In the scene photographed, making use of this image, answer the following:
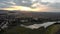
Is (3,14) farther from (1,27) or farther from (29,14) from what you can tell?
(29,14)

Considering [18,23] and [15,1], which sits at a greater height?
[15,1]

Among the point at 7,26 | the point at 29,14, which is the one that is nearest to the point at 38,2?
the point at 29,14

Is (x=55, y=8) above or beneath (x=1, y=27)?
above

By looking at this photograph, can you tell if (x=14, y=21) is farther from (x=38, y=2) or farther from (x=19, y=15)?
(x=38, y=2)

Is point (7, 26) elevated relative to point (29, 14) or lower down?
lower down

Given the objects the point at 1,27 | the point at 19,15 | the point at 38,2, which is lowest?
the point at 1,27

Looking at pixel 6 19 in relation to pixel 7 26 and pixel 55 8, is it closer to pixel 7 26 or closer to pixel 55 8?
pixel 7 26

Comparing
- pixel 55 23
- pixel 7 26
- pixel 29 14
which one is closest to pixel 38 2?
pixel 29 14
